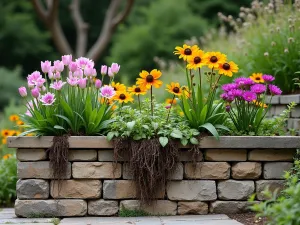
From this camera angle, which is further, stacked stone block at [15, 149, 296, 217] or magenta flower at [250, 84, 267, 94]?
magenta flower at [250, 84, 267, 94]

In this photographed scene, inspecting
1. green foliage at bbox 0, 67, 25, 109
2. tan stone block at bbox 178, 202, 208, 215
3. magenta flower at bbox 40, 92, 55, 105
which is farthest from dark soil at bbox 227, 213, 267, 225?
green foliage at bbox 0, 67, 25, 109

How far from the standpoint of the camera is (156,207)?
4195 millimetres

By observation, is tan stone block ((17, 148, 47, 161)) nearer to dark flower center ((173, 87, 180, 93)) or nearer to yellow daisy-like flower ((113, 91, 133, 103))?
yellow daisy-like flower ((113, 91, 133, 103))

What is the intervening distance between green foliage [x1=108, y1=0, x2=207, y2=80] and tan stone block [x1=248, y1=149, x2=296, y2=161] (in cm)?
1299

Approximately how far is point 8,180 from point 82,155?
179 centimetres

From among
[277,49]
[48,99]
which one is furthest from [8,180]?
[277,49]

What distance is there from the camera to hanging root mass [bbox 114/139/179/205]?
4.12 m

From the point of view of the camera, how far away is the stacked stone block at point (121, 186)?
419 cm

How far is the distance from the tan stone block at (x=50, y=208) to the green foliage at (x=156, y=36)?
42.7 feet

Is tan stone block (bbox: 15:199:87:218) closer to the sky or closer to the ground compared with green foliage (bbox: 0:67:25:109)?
closer to the ground

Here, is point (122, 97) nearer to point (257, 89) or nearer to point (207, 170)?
point (207, 170)

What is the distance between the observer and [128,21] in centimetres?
2189

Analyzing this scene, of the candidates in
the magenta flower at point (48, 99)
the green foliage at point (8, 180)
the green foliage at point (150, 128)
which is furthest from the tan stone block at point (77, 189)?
the green foliage at point (8, 180)

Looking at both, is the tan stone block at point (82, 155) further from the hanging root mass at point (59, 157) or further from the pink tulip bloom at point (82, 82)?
the pink tulip bloom at point (82, 82)
